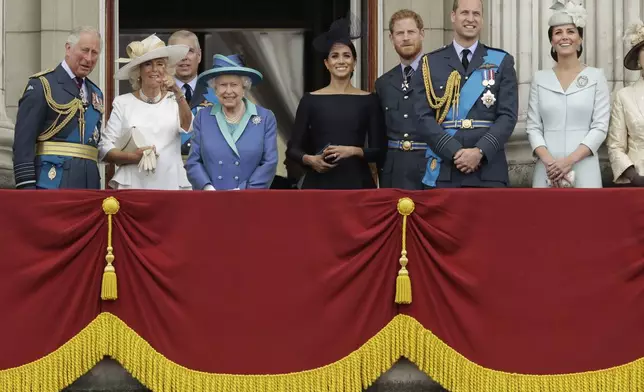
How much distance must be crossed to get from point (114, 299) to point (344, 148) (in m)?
1.88

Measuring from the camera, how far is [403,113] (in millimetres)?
10422

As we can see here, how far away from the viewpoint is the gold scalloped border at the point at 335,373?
912 centimetres

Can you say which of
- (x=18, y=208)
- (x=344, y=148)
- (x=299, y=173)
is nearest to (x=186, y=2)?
(x=299, y=173)

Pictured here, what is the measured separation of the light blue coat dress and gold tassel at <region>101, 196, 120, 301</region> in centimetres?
90

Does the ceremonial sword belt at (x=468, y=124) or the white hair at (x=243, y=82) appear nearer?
the ceremonial sword belt at (x=468, y=124)

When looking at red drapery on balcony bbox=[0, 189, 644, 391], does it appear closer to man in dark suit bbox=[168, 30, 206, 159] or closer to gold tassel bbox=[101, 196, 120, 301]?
gold tassel bbox=[101, 196, 120, 301]

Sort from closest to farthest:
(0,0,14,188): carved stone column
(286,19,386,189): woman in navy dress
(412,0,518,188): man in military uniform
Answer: (412,0,518,188): man in military uniform, (286,19,386,189): woman in navy dress, (0,0,14,188): carved stone column

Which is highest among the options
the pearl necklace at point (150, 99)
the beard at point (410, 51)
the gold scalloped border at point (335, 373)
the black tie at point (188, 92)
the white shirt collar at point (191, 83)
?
the beard at point (410, 51)

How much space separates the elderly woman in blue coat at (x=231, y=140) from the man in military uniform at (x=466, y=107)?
0.95m

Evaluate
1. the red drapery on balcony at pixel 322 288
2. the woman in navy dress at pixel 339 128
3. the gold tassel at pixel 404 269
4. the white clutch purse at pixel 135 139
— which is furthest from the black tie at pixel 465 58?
the white clutch purse at pixel 135 139

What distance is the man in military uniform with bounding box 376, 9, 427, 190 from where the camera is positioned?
10273 millimetres

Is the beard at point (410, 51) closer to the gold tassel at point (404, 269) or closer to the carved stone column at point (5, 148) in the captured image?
the gold tassel at point (404, 269)

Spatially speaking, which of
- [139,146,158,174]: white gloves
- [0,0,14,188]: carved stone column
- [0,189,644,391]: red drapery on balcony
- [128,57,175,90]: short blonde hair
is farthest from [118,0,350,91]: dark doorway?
[0,189,644,391]: red drapery on balcony

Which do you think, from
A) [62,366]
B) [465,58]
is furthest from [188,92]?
[62,366]
